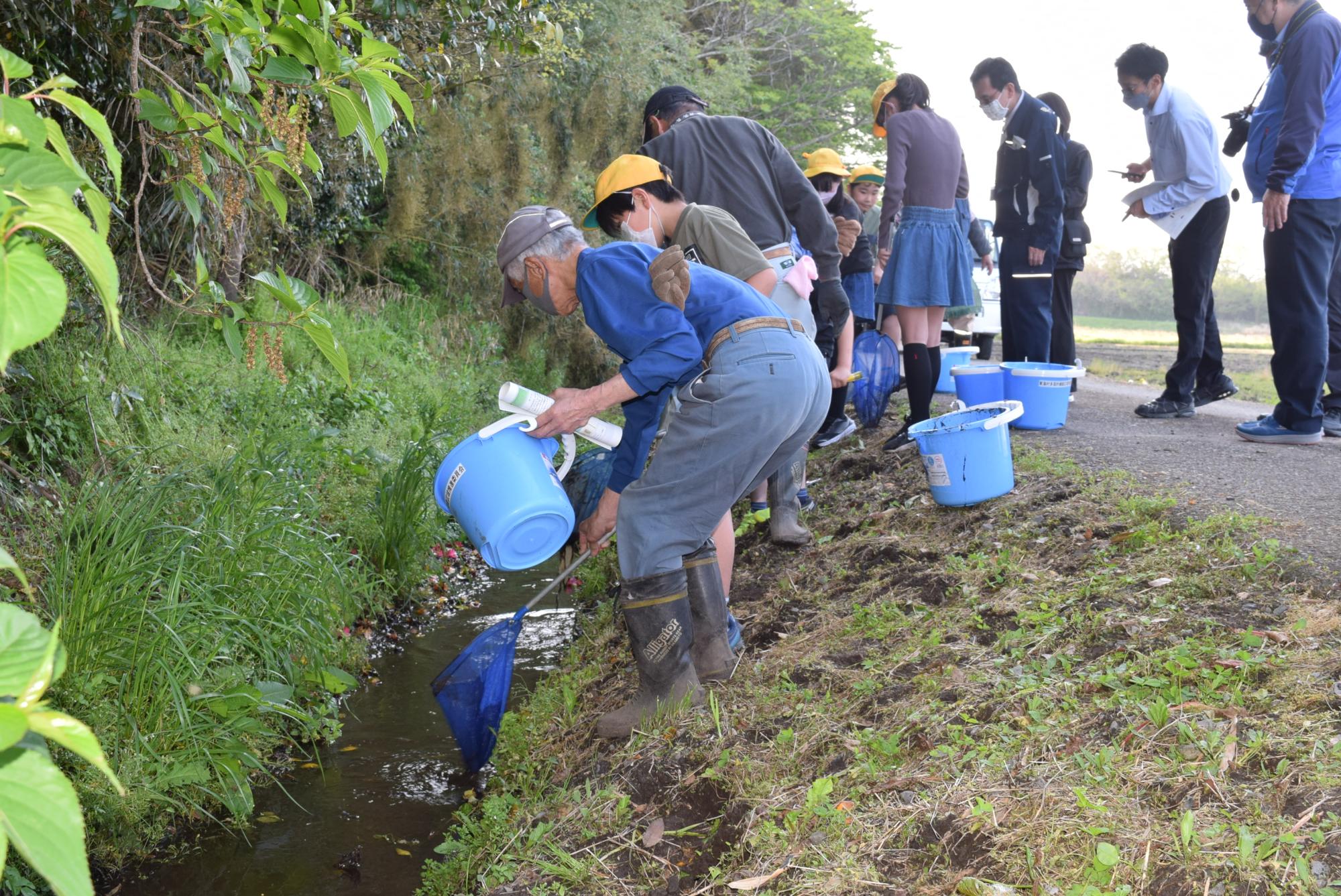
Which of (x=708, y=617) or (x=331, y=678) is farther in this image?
(x=331, y=678)

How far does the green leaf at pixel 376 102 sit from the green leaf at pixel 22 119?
79 centimetres

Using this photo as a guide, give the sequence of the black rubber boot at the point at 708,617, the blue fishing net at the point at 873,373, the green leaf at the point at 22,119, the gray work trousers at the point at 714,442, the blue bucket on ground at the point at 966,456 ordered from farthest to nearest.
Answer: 1. the blue fishing net at the point at 873,373
2. the blue bucket on ground at the point at 966,456
3. the black rubber boot at the point at 708,617
4. the gray work trousers at the point at 714,442
5. the green leaf at the point at 22,119

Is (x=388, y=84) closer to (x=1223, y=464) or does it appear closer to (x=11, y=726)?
(x=11, y=726)

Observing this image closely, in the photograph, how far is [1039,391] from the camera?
538 cm

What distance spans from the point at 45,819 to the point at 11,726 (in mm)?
59

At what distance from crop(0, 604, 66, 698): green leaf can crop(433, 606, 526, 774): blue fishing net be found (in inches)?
103

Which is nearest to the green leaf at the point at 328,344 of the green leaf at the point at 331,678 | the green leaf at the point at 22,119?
the green leaf at the point at 22,119

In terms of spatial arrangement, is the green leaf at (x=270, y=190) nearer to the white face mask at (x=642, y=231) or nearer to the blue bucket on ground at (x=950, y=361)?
the white face mask at (x=642, y=231)

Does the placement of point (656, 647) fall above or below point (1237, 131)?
below

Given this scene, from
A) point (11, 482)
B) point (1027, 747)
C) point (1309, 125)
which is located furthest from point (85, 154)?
point (1309, 125)

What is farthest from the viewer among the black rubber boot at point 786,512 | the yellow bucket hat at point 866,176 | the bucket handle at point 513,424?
the yellow bucket hat at point 866,176

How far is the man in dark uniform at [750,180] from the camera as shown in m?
4.04

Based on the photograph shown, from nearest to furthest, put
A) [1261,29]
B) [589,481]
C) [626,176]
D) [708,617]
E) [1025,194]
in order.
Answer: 1. [708,617]
2. [626,176]
3. [589,481]
4. [1261,29]
5. [1025,194]

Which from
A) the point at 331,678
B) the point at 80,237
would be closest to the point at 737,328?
the point at 331,678
